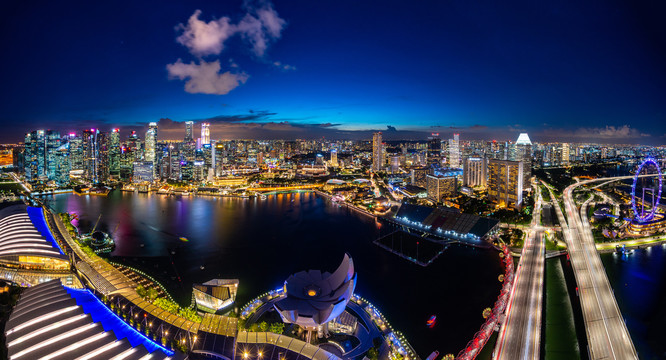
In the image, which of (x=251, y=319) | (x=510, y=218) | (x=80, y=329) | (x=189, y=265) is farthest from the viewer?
(x=510, y=218)

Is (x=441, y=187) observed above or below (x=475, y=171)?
below

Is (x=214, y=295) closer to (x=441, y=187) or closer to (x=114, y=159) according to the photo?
(x=441, y=187)

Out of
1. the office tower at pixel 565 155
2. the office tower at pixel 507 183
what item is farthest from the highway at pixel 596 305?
the office tower at pixel 565 155

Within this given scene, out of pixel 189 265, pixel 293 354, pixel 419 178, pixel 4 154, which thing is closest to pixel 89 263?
pixel 189 265

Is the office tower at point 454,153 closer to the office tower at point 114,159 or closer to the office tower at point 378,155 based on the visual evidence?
the office tower at point 378,155

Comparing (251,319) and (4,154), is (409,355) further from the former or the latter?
(4,154)

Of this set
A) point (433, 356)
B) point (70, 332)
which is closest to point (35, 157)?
point (70, 332)
